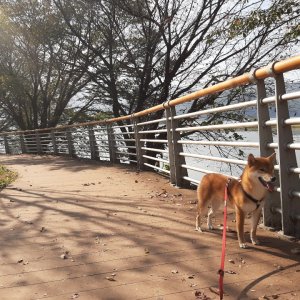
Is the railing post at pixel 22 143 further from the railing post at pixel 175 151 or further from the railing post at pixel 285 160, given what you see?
the railing post at pixel 285 160

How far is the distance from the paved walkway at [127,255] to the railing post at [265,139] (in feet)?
0.63


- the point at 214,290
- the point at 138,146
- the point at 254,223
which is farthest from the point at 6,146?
the point at 214,290

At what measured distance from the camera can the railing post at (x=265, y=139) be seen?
162 inches

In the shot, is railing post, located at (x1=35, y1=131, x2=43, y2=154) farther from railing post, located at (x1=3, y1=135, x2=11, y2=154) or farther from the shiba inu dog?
the shiba inu dog

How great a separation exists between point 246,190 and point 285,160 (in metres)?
0.46

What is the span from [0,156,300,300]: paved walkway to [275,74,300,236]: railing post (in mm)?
300

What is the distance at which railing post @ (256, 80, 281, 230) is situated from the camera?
4.11 m

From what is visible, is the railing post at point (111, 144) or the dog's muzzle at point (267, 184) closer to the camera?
the dog's muzzle at point (267, 184)

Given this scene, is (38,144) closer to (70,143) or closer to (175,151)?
(70,143)

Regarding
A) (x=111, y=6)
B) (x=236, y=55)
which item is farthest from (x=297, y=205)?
(x=111, y=6)

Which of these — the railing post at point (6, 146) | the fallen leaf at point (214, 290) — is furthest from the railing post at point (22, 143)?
the fallen leaf at point (214, 290)

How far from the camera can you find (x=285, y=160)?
3.80m

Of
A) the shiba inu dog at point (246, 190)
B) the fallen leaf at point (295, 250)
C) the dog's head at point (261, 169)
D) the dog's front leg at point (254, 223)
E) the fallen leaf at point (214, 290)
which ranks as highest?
the dog's head at point (261, 169)

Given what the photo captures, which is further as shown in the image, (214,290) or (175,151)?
(175,151)
